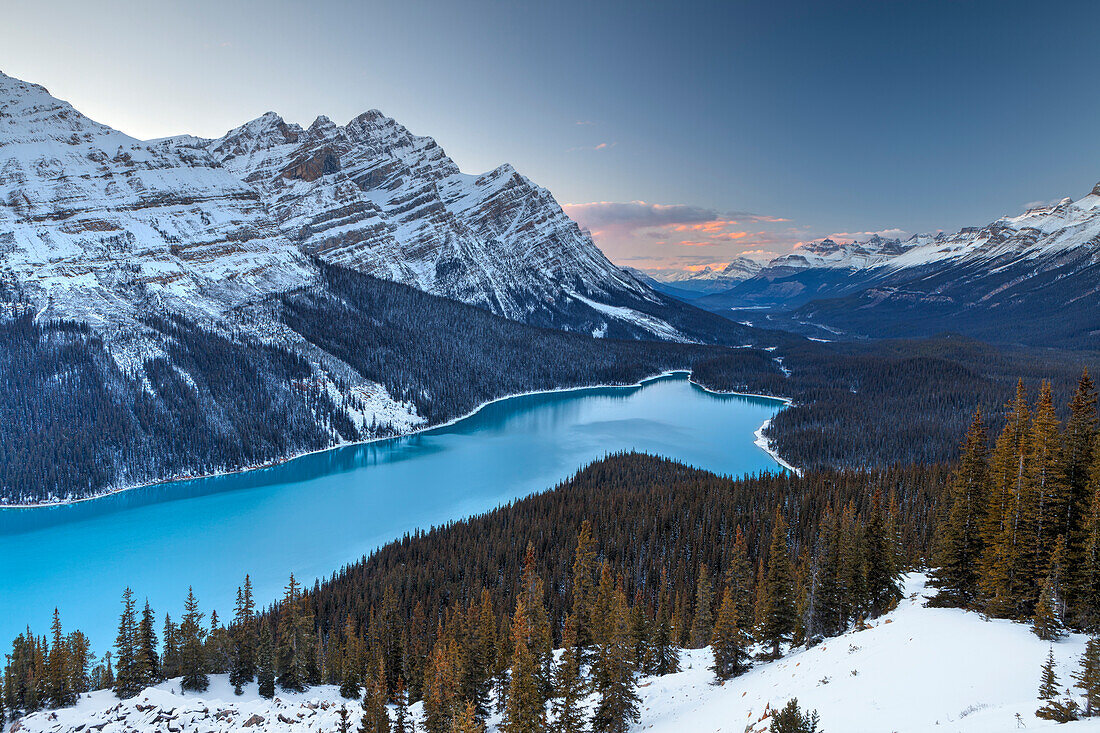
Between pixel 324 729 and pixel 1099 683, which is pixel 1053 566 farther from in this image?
pixel 324 729

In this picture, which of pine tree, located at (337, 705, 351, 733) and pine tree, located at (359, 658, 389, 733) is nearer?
pine tree, located at (359, 658, 389, 733)

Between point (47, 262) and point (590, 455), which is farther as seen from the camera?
point (47, 262)

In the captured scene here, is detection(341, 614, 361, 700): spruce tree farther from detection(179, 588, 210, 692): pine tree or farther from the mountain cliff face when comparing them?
the mountain cliff face

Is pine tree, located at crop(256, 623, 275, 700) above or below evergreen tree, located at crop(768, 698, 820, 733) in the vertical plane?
below

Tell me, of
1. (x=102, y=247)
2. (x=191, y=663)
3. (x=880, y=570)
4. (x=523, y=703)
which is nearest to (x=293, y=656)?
(x=191, y=663)

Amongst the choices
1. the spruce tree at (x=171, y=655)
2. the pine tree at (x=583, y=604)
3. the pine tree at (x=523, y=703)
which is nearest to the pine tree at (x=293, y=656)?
the spruce tree at (x=171, y=655)

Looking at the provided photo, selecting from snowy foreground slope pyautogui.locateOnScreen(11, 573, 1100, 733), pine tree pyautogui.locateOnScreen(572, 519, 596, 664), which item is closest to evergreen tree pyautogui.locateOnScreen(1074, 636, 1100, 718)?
snowy foreground slope pyautogui.locateOnScreen(11, 573, 1100, 733)

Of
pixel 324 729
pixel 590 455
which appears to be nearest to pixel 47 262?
pixel 590 455
